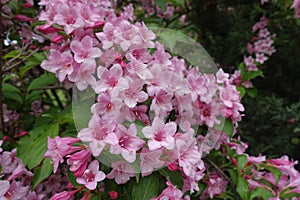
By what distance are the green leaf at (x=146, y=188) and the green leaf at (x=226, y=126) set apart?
368 millimetres

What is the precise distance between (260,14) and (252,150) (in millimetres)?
1229

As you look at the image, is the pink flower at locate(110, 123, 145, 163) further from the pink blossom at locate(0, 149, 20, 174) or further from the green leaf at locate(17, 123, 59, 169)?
the pink blossom at locate(0, 149, 20, 174)

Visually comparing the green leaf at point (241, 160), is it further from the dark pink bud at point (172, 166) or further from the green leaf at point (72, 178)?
the green leaf at point (72, 178)

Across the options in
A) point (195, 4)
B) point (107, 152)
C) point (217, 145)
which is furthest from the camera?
point (195, 4)

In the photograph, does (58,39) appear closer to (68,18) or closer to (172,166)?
(68,18)

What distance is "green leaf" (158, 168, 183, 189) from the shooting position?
1125 mm

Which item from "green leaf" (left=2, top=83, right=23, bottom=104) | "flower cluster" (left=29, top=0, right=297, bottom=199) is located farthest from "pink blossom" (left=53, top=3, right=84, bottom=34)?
"green leaf" (left=2, top=83, right=23, bottom=104)

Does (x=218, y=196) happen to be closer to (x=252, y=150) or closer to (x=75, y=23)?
(x=75, y=23)

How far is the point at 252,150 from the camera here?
293cm

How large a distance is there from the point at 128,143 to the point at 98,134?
0.08 m

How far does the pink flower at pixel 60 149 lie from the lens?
3.55 feet

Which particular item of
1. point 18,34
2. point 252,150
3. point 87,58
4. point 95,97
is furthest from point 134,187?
point 252,150

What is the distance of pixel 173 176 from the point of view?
3.70 ft

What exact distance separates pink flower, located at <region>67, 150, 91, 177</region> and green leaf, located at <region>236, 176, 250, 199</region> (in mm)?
657
